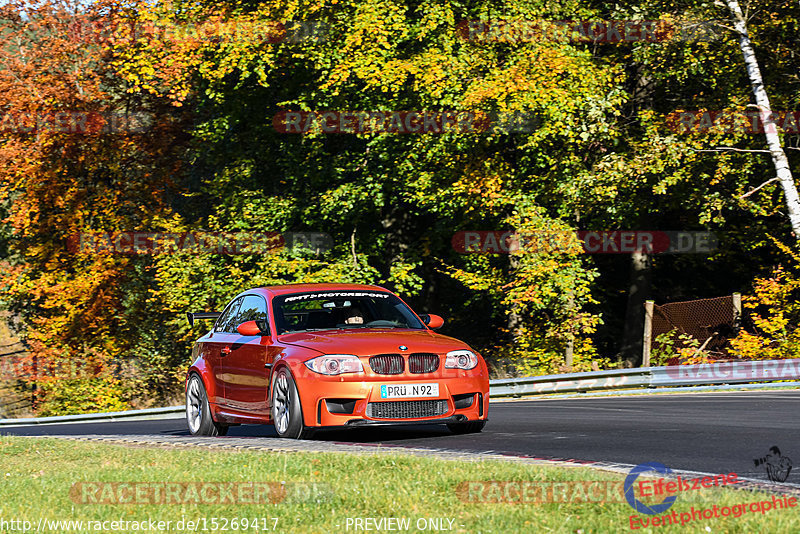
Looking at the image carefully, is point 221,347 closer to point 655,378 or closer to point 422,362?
point 422,362

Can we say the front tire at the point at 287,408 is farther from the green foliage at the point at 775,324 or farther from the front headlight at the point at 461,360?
the green foliage at the point at 775,324

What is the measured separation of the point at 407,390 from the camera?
10.7 metres

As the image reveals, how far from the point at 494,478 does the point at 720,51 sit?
21.9m

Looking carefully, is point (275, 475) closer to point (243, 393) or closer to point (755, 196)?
point (243, 393)

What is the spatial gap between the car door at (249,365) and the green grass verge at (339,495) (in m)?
1.62

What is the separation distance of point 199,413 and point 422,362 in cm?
394

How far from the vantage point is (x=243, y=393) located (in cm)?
1218

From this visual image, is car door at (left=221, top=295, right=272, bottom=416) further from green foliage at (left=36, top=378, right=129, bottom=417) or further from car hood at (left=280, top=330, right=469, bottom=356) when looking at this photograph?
green foliage at (left=36, top=378, right=129, bottom=417)

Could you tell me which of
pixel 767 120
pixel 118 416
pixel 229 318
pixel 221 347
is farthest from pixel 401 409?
pixel 118 416

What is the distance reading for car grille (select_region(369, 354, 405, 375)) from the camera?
35.0 ft

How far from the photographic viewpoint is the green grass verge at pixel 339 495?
5973 millimetres

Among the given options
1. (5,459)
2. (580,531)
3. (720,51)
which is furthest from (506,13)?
(580,531)

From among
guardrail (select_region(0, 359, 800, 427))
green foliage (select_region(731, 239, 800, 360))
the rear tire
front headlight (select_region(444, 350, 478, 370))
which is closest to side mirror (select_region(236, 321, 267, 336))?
front headlight (select_region(444, 350, 478, 370))

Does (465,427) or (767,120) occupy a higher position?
(767,120)
